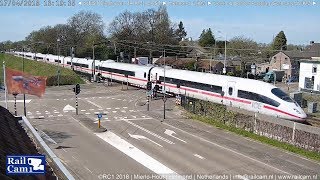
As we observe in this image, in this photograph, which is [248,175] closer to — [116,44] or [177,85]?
[177,85]

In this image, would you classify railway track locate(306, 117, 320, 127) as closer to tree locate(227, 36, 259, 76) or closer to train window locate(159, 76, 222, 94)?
train window locate(159, 76, 222, 94)

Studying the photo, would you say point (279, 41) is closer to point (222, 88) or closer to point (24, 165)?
point (222, 88)

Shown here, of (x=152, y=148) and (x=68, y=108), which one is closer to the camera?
(x=152, y=148)

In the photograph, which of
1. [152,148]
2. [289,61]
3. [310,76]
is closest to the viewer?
[152,148]

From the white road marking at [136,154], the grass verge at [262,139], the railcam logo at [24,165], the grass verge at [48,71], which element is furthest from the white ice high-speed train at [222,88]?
the railcam logo at [24,165]

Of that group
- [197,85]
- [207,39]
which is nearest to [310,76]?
[197,85]

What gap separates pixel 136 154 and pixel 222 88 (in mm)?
14280

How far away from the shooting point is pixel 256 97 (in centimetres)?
3055

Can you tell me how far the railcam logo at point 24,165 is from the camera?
648 cm

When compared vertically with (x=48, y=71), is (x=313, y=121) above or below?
below

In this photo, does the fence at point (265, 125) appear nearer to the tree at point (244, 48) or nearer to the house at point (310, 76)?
the house at point (310, 76)

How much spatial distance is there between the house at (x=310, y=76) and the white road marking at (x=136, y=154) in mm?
33266

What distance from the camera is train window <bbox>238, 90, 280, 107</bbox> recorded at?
95.6 ft

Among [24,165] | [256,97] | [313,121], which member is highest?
[24,165]
